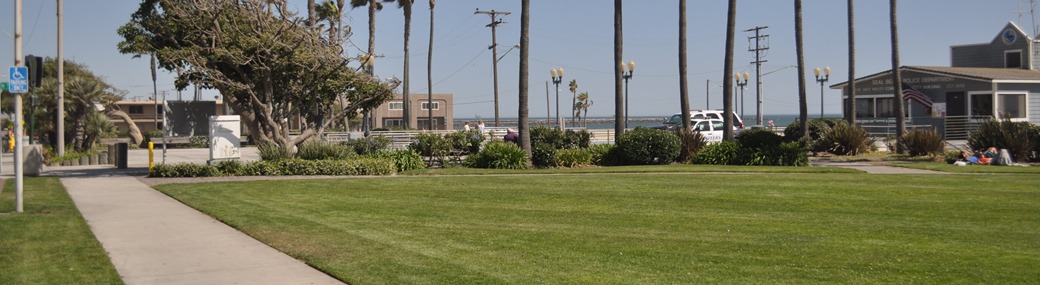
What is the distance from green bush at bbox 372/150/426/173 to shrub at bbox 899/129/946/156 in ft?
55.2

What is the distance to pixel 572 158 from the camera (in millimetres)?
27141

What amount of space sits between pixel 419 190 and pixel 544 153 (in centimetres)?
903

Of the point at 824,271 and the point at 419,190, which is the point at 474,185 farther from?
the point at 824,271

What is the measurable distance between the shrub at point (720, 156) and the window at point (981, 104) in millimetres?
20308

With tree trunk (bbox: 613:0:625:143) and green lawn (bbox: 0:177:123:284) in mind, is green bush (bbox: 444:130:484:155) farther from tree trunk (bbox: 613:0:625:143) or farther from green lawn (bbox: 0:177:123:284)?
green lawn (bbox: 0:177:123:284)

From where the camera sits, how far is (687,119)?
105 ft

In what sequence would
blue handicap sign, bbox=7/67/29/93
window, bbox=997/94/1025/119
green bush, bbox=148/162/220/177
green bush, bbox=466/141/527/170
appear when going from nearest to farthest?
blue handicap sign, bbox=7/67/29/93, green bush, bbox=148/162/220/177, green bush, bbox=466/141/527/170, window, bbox=997/94/1025/119

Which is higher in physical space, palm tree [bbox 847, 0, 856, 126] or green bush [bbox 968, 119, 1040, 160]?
palm tree [bbox 847, 0, 856, 126]

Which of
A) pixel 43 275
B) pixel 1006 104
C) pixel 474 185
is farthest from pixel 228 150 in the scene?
pixel 1006 104

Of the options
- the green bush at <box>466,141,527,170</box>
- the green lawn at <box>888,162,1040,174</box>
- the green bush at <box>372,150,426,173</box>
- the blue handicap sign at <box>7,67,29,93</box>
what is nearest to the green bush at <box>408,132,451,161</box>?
the green bush at <box>372,150,426,173</box>

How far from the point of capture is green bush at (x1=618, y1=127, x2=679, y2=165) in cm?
2770

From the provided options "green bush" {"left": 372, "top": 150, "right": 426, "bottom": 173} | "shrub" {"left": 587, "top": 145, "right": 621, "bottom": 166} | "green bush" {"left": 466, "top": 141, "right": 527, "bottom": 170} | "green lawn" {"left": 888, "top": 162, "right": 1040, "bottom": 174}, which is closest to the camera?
"green lawn" {"left": 888, "top": 162, "right": 1040, "bottom": 174}

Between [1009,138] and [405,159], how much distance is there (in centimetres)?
1826

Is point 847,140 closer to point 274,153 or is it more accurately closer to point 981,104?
point 981,104
